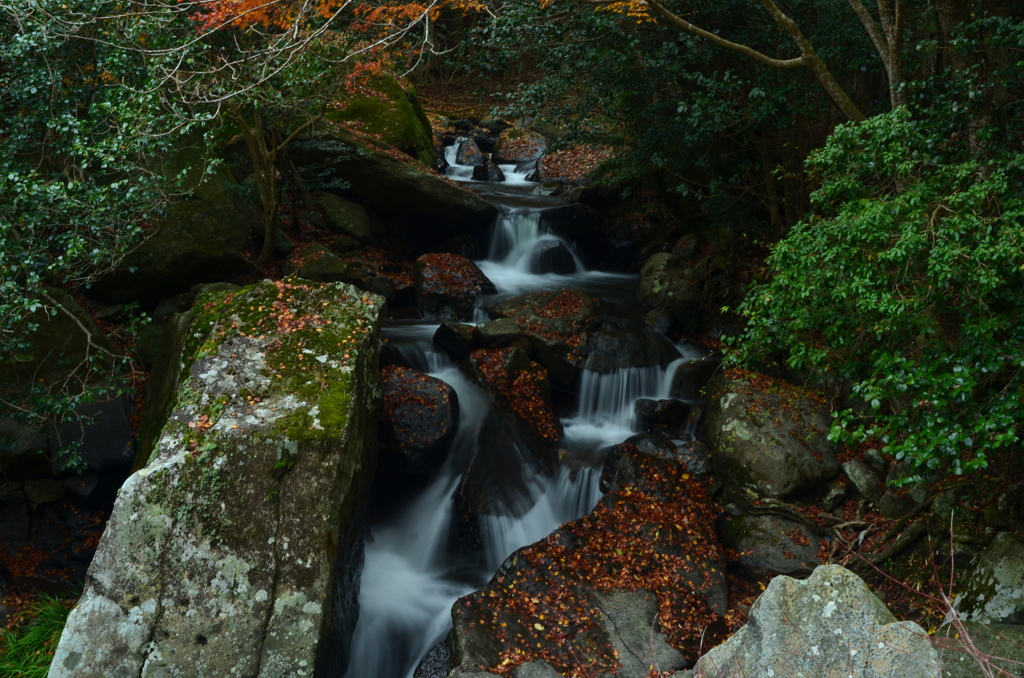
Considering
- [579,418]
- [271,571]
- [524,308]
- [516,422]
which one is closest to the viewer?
[271,571]

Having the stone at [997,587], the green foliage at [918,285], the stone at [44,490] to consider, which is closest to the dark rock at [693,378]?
the green foliage at [918,285]

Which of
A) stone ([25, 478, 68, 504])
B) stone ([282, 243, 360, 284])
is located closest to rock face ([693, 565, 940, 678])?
stone ([25, 478, 68, 504])

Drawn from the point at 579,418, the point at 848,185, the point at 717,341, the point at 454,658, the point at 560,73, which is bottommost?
→ the point at 454,658

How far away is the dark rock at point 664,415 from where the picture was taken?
31.9 feet

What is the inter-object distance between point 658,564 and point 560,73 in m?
7.01

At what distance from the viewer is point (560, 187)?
17359 millimetres

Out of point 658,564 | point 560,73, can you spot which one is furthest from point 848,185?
point 560,73

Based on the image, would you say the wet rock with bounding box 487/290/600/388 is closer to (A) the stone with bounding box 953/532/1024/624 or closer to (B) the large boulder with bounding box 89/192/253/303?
(B) the large boulder with bounding box 89/192/253/303

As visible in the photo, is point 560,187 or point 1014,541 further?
point 560,187

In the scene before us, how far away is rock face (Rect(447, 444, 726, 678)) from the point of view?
603cm

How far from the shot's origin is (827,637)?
9.17 ft

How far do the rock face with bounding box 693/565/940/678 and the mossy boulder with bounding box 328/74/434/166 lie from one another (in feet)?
44.8

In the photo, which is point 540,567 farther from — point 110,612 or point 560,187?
point 560,187

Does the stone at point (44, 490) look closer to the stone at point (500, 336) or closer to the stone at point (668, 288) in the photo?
the stone at point (500, 336)
